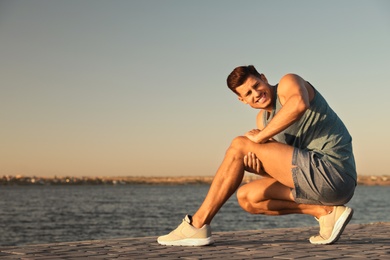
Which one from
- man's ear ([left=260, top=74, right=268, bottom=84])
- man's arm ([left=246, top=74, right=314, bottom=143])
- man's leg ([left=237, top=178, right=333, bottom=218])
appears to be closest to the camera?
man's arm ([left=246, top=74, right=314, bottom=143])

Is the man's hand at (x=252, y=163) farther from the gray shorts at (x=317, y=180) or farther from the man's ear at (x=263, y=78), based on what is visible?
the man's ear at (x=263, y=78)

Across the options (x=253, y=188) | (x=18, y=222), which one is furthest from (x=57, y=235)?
(x=253, y=188)

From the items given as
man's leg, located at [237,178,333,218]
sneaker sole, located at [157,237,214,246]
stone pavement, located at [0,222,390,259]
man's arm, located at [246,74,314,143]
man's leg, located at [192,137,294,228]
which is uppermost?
man's arm, located at [246,74,314,143]

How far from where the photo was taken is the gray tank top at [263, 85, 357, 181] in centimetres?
479

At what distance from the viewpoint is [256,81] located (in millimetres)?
4773

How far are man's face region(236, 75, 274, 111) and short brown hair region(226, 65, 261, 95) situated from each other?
3cm

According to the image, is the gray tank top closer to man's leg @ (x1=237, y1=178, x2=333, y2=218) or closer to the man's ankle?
man's leg @ (x1=237, y1=178, x2=333, y2=218)

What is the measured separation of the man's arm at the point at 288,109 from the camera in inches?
180

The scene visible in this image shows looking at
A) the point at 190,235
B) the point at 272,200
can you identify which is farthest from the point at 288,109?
the point at 190,235

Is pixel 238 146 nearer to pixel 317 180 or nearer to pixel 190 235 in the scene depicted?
pixel 317 180

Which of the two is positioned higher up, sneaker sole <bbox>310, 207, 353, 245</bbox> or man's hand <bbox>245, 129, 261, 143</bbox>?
man's hand <bbox>245, 129, 261, 143</bbox>

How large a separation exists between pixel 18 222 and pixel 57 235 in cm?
1401

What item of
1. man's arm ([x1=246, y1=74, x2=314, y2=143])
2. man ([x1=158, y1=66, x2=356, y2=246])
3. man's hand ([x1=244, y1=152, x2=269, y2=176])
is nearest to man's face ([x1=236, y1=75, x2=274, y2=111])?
man ([x1=158, y1=66, x2=356, y2=246])

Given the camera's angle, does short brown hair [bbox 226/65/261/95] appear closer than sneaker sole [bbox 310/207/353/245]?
Yes
